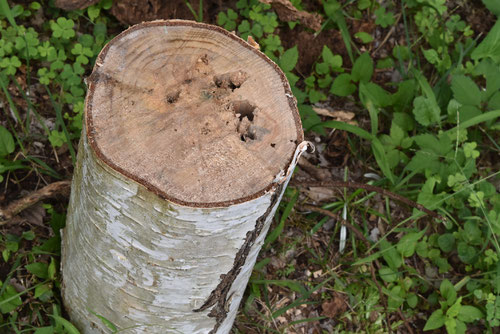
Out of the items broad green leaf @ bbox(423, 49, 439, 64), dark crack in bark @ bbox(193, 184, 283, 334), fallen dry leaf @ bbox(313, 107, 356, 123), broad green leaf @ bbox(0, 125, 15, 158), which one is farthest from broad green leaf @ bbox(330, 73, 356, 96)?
broad green leaf @ bbox(0, 125, 15, 158)

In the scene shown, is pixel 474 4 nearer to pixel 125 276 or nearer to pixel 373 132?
pixel 373 132

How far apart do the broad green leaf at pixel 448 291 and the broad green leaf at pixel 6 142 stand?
2.21m

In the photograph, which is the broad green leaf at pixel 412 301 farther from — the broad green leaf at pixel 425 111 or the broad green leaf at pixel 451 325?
the broad green leaf at pixel 425 111

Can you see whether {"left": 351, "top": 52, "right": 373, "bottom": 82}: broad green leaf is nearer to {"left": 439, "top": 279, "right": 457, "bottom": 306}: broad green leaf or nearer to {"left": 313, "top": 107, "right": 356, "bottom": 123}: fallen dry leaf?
{"left": 313, "top": 107, "right": 356, "bottom": 123}: fallen dry leaf

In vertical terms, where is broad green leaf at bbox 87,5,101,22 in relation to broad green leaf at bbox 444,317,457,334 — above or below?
above

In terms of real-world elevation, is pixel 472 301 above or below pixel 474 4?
below

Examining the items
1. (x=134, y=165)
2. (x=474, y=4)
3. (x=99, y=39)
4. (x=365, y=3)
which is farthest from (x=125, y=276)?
(x=474, y=4)

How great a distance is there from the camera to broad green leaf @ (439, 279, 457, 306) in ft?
8.59

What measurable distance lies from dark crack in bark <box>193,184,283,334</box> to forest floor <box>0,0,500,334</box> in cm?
58

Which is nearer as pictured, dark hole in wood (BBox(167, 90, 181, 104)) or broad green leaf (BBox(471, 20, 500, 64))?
dark hole in wood (BBox(167, 90, 181, 104))

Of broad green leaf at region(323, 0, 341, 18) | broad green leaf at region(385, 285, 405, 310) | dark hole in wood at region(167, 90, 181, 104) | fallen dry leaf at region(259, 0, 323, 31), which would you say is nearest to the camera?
dark hole in wood at region(167, 90, 181, 104)

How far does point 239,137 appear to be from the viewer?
150 centimetres

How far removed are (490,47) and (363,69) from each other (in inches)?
28.1

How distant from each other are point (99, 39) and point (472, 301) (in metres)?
2.41
